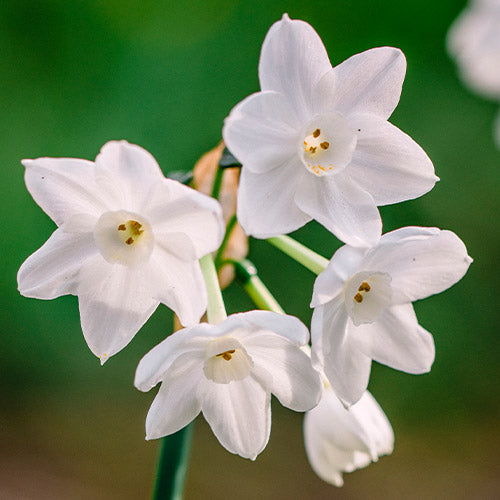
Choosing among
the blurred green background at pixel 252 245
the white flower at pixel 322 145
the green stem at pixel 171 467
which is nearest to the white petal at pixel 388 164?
the white flower at pixel 322 145

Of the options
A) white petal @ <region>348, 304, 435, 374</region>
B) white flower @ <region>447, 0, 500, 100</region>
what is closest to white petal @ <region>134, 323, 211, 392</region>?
white petal @ <region>348, 304, 435, 374</region>

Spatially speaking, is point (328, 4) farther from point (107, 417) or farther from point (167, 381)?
point (167, 381)

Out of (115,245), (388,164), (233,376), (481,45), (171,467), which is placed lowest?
(171,467)

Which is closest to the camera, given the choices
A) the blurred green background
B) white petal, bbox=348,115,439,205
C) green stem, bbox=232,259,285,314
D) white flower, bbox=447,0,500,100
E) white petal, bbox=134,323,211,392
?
white petal, bbox=134,323,211,392

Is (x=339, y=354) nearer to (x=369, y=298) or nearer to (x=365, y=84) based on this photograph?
(x=369, y=298)

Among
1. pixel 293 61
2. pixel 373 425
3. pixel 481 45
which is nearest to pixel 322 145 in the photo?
pixel 293 61

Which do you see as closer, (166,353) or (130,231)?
(166,353)

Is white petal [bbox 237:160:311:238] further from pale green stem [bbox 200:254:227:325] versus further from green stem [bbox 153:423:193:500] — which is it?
green stem [bbox 153:423:193:500]
